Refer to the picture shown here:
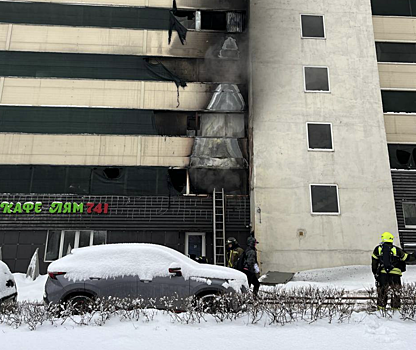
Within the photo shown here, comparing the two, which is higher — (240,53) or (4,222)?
(240,53)

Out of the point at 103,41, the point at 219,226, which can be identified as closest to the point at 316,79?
the point at 219,226

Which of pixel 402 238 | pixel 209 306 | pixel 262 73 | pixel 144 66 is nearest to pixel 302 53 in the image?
pixel 262 73

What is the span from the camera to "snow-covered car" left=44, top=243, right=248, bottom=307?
6.99 m

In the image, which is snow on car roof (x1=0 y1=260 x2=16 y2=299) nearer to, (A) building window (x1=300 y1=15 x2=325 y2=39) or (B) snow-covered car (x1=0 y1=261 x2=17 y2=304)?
(B) snow-covered car (x1=0 y1=261 x2=17 y2=304)

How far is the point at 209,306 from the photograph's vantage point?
6.89 meters

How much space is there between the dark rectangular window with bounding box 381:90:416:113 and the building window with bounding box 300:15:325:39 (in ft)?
15.0

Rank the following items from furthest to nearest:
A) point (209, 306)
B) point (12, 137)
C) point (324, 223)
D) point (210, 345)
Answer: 1. point (12, 137)
2. point (324, 223)
3. point (209, 306)
4. point (210, 345)

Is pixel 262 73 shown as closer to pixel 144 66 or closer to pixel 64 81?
pixel 144 66

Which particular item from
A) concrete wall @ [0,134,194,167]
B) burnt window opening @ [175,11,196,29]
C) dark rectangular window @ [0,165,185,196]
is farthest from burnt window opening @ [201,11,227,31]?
dark rectangular window @ [0,165,185,196]

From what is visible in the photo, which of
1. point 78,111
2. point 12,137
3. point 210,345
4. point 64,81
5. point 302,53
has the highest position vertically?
point 302,53

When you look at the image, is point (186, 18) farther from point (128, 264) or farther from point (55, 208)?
point (128, 264)

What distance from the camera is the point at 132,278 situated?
23.6ft

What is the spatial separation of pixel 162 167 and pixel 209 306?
10.7m

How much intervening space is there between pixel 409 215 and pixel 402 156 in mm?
3059
